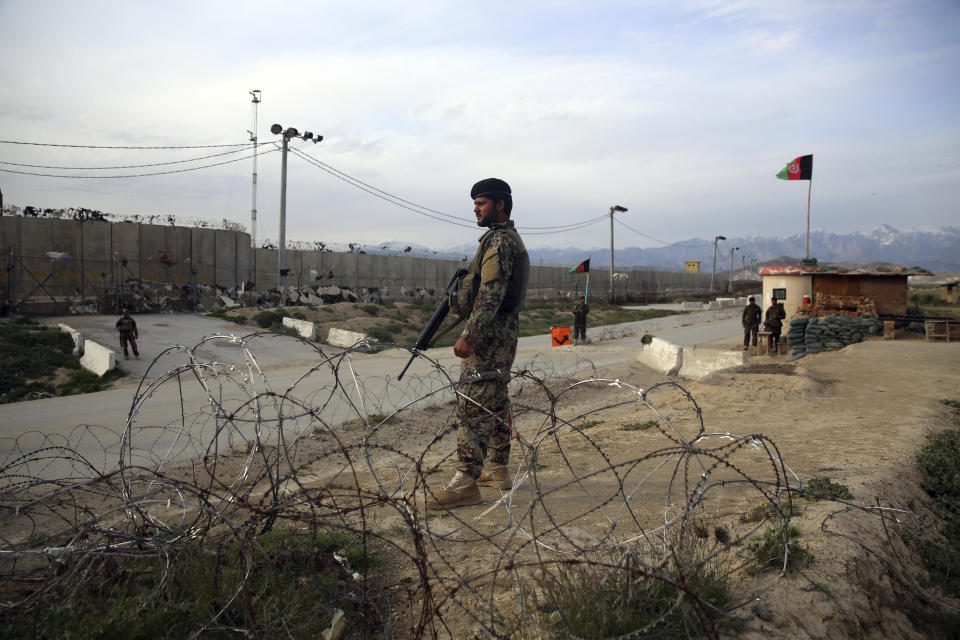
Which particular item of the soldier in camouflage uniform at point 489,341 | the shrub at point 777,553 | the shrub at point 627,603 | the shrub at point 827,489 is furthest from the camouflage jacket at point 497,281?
the shrub at point 827,489

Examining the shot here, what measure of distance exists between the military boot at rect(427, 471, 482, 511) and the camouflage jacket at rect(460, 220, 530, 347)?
3.15 ft

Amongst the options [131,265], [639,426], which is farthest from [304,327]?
[639,426]

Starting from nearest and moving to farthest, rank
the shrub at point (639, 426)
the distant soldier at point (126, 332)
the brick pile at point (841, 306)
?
the shrub at point (639, 426) < the distant soldier at point (126, 332) < the brick pile at point (841, 306)

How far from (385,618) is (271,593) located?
56cm

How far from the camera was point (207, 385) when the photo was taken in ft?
21.3

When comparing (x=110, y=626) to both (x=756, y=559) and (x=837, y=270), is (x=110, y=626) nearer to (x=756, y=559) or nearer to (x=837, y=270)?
(x=756, y=559)

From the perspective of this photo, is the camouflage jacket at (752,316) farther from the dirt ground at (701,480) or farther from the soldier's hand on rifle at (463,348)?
the soldier's hand on rifle at (463,348)

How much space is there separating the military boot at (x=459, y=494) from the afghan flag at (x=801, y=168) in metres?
19.4

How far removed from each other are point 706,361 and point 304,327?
11678 mm

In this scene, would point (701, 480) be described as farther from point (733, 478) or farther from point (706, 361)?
point (706, 361)

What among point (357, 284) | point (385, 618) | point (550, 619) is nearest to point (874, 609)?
point (550, 619)

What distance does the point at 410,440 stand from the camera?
22.3 ft

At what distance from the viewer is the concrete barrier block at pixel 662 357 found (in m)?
12.8

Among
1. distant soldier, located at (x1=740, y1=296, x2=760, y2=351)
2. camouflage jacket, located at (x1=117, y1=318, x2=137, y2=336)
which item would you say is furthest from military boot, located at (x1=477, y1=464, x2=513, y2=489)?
distant soldier, located at (x1=740, y1=296, x2=760, y2=351)
